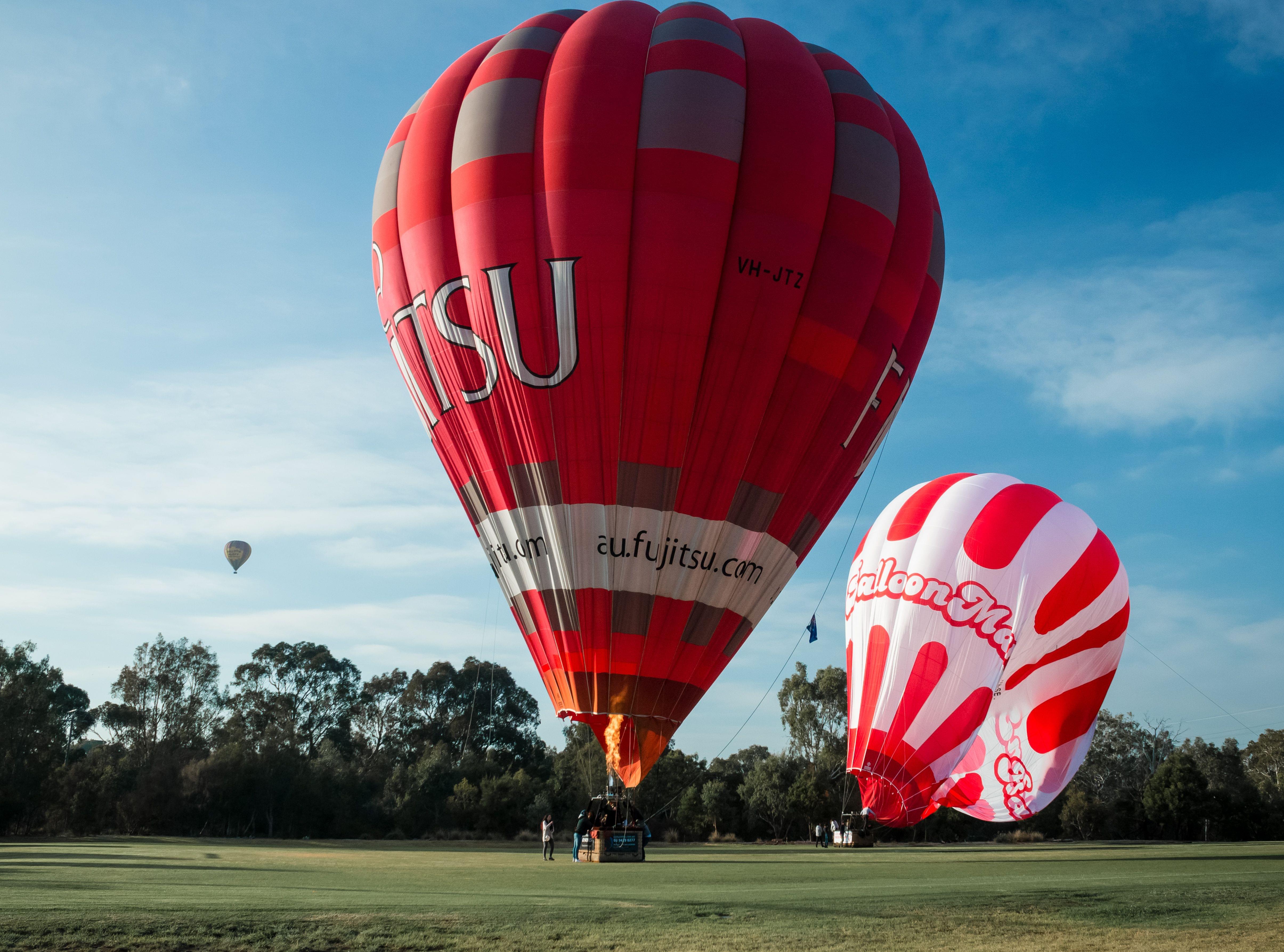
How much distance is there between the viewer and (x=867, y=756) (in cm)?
2055

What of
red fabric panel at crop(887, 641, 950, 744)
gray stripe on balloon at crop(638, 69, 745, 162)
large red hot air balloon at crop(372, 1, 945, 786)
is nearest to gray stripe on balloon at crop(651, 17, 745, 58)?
large red hot air balloon at crop(372, 1, 945, 786)

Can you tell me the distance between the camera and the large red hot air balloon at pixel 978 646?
20453mm

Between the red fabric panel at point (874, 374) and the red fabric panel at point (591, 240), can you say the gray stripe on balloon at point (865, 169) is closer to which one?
the red fabric panel at point (874, 374)

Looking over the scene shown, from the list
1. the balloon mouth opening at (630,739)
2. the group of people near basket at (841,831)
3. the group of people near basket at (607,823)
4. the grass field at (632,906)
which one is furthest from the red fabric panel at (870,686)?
the balloon mouth opening at (630,739)

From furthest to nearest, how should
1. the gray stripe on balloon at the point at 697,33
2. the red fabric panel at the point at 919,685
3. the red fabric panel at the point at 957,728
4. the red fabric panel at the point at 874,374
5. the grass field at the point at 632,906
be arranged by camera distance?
the red fabric panel at the point at 919,685, the red fabric panel at the point at 957,728, the red fabric panel at the point at 874,374, the gray stripe on balloon at the point at 697,33, the grass field at the point at 632,906

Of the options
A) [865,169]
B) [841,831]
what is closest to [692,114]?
[865,169]

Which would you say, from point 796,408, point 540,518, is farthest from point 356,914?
point 796,408

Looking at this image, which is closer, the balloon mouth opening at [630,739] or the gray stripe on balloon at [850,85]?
the balloon mouth opening at [630,739]

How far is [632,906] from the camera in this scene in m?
8.94

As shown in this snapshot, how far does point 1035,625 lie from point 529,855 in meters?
12.0

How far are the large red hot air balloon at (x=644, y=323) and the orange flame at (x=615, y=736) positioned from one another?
0.03 meters

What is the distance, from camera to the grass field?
7070 mm

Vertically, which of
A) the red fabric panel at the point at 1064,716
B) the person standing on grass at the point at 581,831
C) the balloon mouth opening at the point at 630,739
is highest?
the red fabric panel at the point at 1064,716

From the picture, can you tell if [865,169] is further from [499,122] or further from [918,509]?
[918,509]
